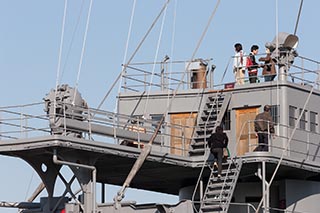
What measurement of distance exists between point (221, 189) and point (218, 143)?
1.59m

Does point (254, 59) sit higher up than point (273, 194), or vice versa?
point (254, 59)

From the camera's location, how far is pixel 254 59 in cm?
4244

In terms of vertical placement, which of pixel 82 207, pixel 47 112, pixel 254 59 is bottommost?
pixel 82 207

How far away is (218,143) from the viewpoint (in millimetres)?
38781

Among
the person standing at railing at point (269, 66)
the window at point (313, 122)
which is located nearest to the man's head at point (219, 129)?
the person standing at railing at point (269, 66)

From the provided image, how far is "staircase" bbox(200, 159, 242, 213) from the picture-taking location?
38562 mm

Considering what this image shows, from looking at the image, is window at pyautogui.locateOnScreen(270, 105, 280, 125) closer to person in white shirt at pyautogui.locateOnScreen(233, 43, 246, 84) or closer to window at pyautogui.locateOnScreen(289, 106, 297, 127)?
window at pyautogui.locateOnScreen(289, 106, 297, 127)

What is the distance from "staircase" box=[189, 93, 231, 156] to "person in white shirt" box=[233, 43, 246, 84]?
33.7 inches

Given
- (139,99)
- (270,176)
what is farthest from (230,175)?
(139,99)

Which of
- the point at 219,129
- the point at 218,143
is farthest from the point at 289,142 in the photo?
the point at 218,143

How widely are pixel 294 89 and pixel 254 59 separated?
73.5 inches

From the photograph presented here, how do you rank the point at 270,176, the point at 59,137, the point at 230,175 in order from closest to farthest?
the point at 59,137 → the point at 230,175 → the point at 270,176

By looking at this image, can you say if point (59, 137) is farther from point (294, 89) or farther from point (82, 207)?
point (294, 89)

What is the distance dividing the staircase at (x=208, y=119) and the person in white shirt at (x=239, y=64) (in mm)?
857
